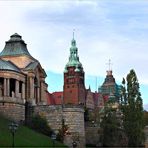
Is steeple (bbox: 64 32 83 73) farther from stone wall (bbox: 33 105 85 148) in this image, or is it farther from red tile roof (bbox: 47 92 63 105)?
stone wall (bbox: 33 105 85 148)

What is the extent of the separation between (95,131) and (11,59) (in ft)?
63.5

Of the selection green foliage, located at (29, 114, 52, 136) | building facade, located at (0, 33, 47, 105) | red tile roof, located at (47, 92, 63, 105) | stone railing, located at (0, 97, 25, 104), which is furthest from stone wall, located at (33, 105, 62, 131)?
red tile roof, located at (47, 92, 63, 105)

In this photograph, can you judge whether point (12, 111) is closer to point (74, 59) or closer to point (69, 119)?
point (69, 119)

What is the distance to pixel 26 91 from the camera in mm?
83938

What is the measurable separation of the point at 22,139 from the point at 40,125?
1545 cm

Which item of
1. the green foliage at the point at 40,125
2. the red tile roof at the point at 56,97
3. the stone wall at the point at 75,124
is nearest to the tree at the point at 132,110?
the stone wall at the point at 75,124

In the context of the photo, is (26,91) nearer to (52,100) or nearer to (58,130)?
(58,130)

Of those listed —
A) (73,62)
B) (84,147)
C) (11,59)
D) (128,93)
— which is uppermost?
(73,62)

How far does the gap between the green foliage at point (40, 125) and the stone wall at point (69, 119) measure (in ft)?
4.30

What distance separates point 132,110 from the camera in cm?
7631

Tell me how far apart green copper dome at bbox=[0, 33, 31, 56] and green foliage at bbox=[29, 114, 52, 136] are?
47.6 feet

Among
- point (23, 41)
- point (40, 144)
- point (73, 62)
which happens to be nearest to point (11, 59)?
point (23, 41)

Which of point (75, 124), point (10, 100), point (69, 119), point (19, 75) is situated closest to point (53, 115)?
point (69, 119)

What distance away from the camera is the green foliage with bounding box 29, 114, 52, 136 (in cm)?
7544
